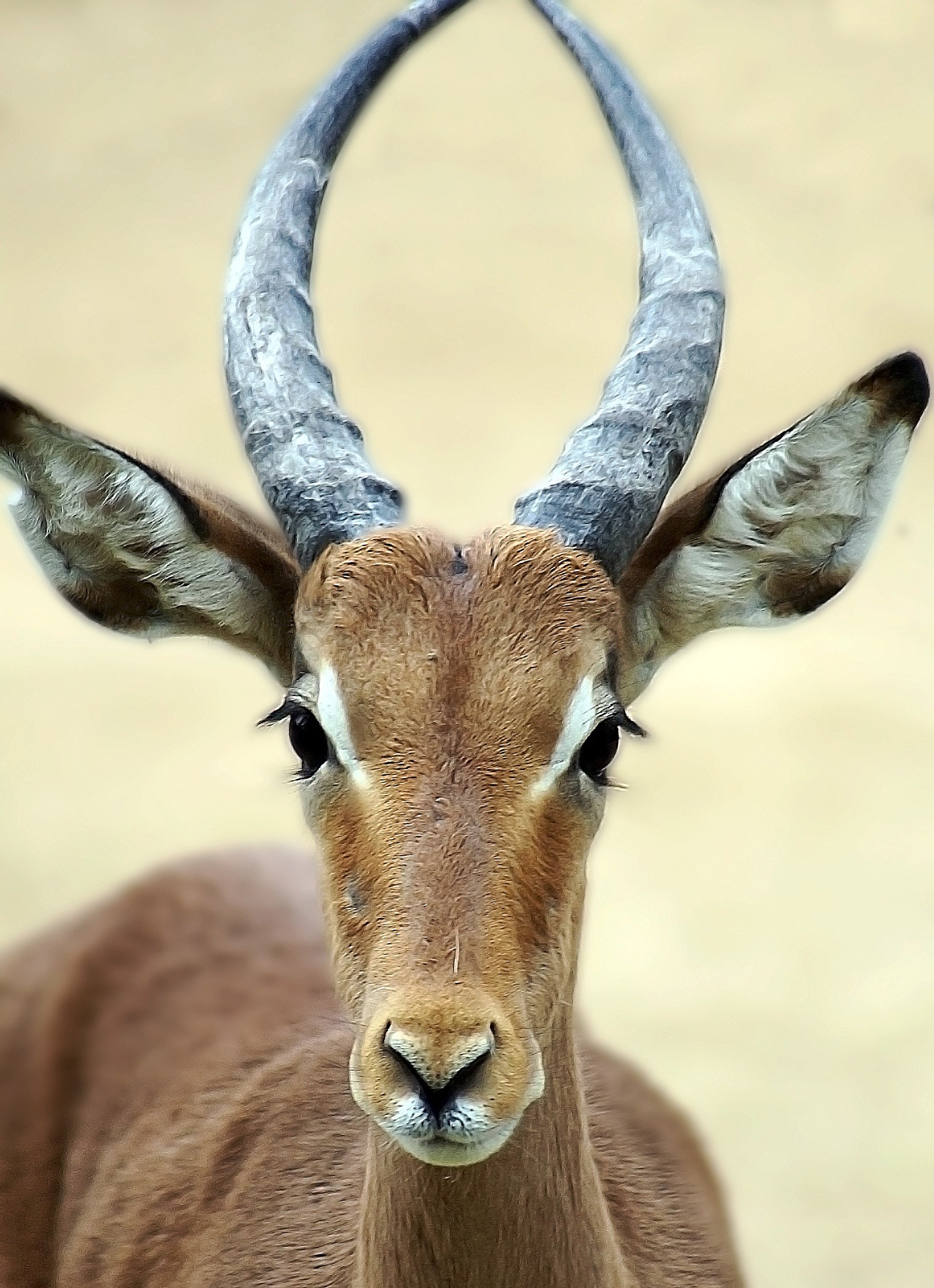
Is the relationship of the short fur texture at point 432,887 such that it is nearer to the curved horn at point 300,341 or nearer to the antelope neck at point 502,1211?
the antelope neck at point 502,1211

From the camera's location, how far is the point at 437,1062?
2.96 m

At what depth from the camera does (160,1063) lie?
5.52 meters

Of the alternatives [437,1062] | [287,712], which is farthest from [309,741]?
[437,1062]

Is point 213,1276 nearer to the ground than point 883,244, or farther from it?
nearer to the ground

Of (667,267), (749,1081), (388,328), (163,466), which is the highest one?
(388,328)

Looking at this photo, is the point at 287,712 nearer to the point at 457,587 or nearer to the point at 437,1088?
the point at 457,587

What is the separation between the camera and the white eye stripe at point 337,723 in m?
3.41

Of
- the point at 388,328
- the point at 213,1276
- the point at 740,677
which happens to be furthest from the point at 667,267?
the point at 388,328

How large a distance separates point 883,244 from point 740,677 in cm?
520

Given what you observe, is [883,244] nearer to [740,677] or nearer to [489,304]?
[489,304]

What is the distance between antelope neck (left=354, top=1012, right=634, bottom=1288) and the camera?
12.0 feet

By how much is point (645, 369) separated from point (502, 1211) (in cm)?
185

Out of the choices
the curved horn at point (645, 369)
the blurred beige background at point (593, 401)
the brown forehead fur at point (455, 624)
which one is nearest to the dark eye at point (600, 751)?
the brown forehead fur at point (455, 624)

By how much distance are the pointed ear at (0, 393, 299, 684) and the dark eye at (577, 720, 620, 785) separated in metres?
0.84
